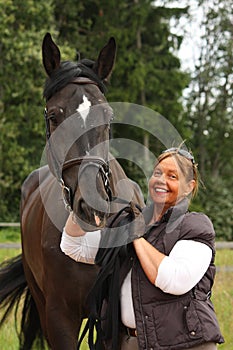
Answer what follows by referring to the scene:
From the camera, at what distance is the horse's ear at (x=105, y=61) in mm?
4199

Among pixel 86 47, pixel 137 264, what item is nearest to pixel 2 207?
pixel 86 47

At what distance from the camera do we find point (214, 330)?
289cm

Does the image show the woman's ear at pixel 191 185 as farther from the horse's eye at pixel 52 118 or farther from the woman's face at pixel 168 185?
the horse's eye at pixel 52 118

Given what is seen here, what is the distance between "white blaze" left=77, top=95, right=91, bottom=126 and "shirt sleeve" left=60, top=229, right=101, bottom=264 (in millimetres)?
644

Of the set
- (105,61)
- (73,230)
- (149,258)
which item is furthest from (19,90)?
(149,258)

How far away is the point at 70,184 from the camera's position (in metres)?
3.60

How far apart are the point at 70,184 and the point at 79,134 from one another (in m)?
0.27

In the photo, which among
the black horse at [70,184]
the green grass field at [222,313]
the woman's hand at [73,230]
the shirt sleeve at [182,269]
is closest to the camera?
the shirt sleeve at [182,269]

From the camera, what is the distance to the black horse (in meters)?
3.46

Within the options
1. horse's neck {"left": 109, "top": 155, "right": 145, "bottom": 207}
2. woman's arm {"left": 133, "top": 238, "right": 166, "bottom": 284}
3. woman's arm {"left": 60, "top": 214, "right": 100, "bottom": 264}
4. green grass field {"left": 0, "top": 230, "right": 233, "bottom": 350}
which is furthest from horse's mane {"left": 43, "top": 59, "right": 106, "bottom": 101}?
green grass field {"left": 0, "top": 230, "right": 233, "bottom": 350}

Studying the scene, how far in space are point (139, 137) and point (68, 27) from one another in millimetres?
4846

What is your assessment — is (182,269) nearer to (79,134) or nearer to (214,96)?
(79,134)

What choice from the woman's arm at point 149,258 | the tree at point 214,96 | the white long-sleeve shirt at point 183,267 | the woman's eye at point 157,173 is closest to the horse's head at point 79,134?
the woman's eye at point 157,173

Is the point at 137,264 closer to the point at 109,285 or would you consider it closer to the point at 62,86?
the point at 109,285
